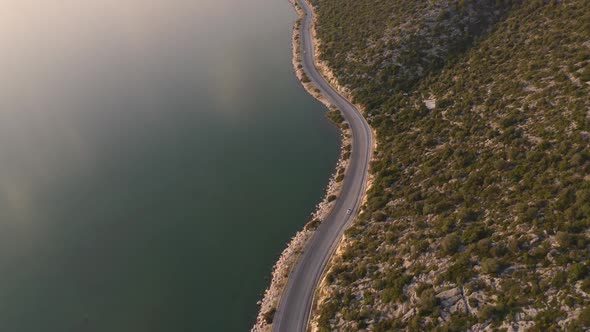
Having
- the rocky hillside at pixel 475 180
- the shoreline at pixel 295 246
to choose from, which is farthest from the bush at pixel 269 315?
the rocky hillside at pixel 475 180

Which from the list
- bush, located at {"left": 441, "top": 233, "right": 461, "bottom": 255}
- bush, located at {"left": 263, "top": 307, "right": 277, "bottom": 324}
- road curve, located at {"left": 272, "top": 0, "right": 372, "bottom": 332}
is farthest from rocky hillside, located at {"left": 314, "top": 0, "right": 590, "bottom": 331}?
bush, located at {"left": 263, "top": 307, "right": 277, "bottom": 324}

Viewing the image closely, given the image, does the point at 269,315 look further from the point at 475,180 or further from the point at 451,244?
the point at 475,180

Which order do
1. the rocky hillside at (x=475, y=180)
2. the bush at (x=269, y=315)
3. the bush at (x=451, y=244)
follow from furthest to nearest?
the bush at (x=269, y=315) → the bush at (x=451, y=244) → the rocky hillside at (x=475, y=180)

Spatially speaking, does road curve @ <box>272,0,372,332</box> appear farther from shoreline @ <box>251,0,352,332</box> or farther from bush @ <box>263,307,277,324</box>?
shoreline @ <box>251,0,352,332</box>

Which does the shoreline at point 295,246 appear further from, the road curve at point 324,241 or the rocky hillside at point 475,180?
the rocky hillside at point 475,180

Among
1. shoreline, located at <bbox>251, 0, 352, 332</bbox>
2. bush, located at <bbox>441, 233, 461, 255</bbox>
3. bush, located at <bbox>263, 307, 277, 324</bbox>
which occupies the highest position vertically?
shoreline, located at <bbox>251, 0, 352, 332</bbox>
